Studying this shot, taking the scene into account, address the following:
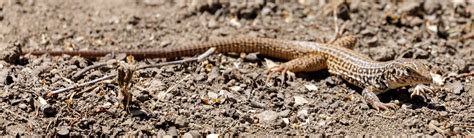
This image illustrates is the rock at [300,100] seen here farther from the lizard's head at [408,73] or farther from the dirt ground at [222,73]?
the lizard's head at [408,73]

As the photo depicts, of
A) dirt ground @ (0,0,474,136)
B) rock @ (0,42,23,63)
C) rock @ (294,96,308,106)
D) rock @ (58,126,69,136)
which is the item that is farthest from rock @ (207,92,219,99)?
Result: rock @ (0,42,23,63)

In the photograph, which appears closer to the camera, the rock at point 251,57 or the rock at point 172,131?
the rock at point 172,131

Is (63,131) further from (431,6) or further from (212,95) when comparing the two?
(431,6)

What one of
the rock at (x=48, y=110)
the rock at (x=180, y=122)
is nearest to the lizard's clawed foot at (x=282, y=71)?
the rock at (x=180, y=122)

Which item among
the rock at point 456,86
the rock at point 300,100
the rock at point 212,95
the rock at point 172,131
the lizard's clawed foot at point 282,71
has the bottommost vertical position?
the rock at point 172,131

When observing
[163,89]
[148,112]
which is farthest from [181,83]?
[148,112]

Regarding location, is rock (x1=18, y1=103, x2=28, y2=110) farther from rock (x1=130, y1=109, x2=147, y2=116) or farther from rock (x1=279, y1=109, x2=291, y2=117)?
rock (x1=279, y1=109, x2=291, y2=117)

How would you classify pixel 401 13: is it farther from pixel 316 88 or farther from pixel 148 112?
pixel 148 112

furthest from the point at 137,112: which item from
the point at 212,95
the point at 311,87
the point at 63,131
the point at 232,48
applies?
the point at 311,87
